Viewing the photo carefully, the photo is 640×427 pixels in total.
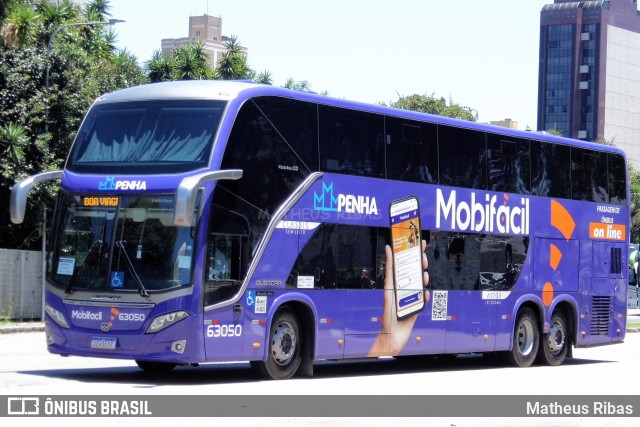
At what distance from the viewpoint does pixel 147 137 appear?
16719 mm

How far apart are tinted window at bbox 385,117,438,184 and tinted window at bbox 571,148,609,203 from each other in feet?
15.7

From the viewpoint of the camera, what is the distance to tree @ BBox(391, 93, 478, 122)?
78956 mm

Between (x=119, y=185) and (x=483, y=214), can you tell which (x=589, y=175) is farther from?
(x=119, y=185)

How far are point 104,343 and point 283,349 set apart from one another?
8.86ft

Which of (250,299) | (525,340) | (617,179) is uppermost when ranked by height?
(617,179)

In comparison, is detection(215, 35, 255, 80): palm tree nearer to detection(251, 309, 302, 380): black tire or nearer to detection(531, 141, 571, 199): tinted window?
detection(531, 141, 571, 199): tinted window

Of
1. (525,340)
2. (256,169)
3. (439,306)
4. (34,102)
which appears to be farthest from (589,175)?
(34,102)

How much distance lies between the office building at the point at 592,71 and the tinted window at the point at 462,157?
523 feet

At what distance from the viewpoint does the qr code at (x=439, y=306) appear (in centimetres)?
2070

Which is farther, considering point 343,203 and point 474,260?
point 474,260

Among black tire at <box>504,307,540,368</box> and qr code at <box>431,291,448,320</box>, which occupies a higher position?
qr code at <box>431,291,448,320</box>

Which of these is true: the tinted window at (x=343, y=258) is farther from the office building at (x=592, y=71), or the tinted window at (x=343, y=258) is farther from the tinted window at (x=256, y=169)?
the office building at (x=592, y=71)

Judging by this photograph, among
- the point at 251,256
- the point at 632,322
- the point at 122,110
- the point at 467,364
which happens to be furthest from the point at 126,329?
the point at 632,322

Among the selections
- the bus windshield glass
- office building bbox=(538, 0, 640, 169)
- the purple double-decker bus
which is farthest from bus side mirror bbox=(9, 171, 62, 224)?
office building bbox=(538, 0, 640, 169)
